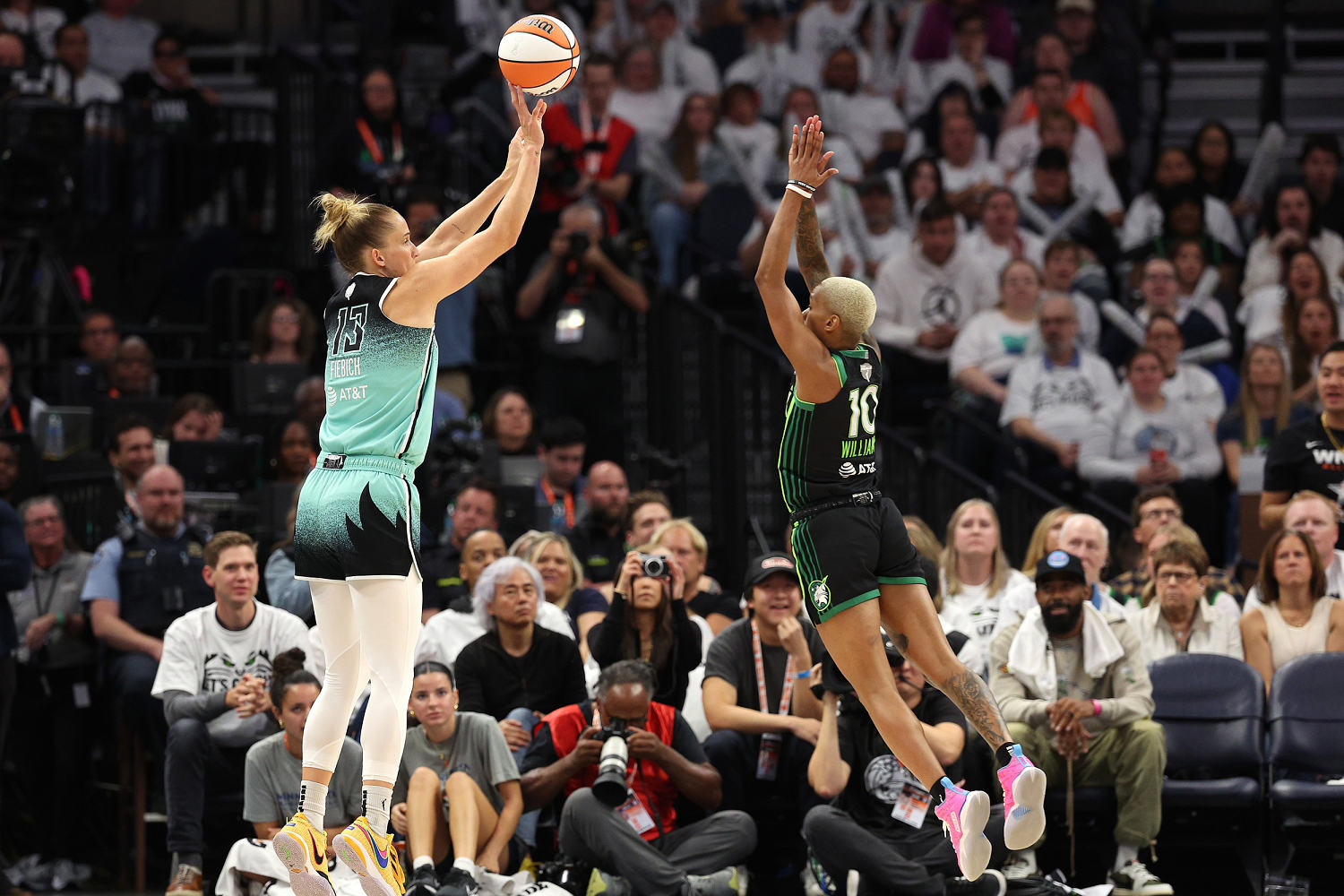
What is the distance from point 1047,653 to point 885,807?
3.91ft

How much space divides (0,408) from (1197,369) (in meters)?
8.16

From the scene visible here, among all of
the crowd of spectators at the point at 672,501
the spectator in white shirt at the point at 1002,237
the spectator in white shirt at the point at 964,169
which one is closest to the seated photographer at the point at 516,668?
the crowd of spectators at the point at 672,501

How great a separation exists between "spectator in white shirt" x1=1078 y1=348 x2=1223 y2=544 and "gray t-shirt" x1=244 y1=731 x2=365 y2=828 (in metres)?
5.62

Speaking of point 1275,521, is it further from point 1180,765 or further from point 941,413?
point 941,413

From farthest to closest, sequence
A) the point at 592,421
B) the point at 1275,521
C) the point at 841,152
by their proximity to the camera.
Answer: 1. the point at 841,152
2. the point at 592,421
3. the point at 1275,521

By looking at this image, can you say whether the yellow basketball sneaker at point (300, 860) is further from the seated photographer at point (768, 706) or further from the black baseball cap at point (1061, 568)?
the black baseball cap at point (1061, 568)

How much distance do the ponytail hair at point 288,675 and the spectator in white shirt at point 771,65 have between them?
772 cm

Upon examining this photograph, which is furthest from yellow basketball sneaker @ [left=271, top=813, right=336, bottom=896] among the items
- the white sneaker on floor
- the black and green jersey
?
the white sneaker on floor

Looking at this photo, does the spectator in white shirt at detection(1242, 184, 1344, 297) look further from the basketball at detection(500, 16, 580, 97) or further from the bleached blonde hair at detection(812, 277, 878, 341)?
the basketball at detection(500, 16, 580, 97)

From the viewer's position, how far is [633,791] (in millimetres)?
9039

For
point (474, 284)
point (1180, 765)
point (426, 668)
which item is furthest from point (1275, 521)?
point (474, 284)

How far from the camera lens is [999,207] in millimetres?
13695

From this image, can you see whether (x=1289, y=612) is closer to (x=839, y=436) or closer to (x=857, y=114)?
(x=839, y=436)

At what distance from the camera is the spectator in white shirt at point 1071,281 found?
13125 mm
